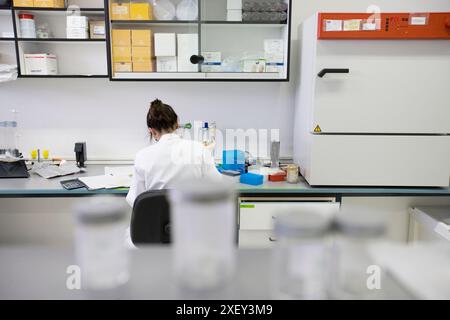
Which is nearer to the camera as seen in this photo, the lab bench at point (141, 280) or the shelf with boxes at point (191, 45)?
the lab bench at point (141, 280)

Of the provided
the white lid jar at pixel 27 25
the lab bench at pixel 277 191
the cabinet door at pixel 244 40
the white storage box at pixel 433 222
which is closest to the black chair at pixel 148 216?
the lab bench at pixel 277 191

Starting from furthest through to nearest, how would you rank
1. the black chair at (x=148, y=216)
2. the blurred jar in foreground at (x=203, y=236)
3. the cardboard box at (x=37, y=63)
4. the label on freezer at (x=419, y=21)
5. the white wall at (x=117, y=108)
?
1. the white wall at (x=117, y=108)
2. the cardboard box at (x=37, y=63)
3. the label on freezer at (x=419, y=21)
4. the black chair at (x=148, y=216)
5. the blurred jar in foreground at (x=203, y=236)

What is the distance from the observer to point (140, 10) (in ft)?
8.45

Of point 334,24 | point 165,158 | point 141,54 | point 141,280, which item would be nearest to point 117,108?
point 141,54

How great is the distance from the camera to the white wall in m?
2.93

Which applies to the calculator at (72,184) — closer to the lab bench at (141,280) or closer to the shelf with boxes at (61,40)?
the shelf with boxes at (61,40)

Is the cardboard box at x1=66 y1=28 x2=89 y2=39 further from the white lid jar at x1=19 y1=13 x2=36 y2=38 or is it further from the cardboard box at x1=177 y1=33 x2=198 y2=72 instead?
the cardboard box at x1=177 y1=33 x2=198 y2=72

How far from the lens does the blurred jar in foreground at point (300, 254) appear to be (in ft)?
1.76

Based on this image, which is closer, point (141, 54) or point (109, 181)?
point (109, 181)

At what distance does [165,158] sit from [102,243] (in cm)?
99

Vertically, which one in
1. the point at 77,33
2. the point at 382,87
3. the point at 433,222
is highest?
the point at 77,33

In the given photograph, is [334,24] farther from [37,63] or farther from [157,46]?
[37,63]

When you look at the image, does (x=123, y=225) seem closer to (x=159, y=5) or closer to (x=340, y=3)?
(x=159, y=5)

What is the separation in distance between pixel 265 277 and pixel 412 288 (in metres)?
0.25
